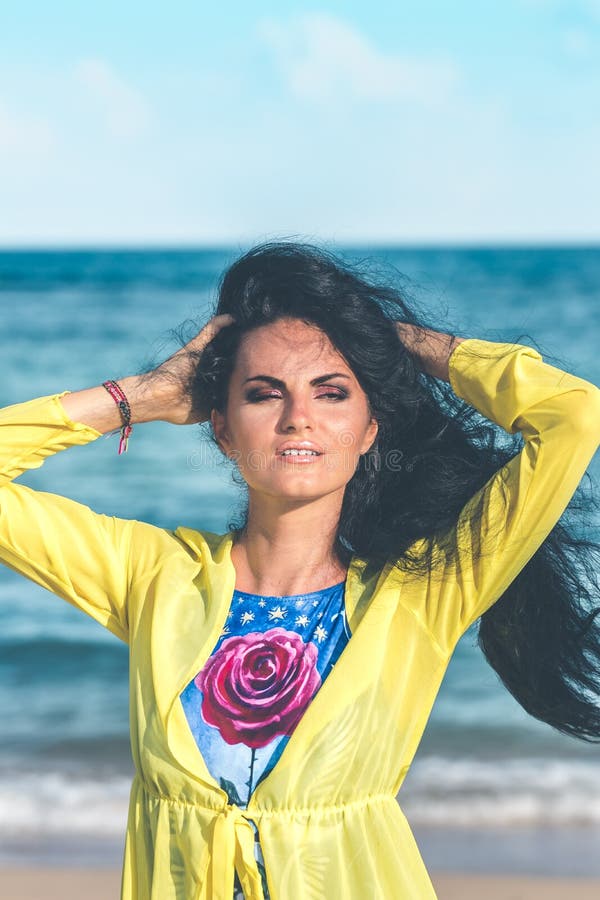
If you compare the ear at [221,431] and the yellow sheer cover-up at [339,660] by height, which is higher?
the ear at [221,431]

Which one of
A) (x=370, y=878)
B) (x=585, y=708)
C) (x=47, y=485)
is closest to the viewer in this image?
(x=370, y=878)

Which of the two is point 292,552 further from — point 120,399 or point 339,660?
point 120,399

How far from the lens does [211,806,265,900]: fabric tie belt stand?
2.30 meters

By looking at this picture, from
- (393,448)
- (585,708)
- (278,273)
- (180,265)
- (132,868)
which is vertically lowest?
(180,265)

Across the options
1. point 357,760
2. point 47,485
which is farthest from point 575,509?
point 47,485

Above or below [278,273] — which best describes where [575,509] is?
below

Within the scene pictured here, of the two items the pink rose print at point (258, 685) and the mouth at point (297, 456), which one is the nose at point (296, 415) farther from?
the pink rose print at point (258, 685)

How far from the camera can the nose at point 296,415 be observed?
95.7 inches

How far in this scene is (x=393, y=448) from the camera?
8.92ft

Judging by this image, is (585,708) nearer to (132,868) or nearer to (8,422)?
(132,868)

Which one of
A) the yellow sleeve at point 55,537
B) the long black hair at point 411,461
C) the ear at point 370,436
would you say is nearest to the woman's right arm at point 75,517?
the yellow sleeve at point 55,537

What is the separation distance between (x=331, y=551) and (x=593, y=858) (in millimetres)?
3089

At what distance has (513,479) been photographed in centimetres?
241

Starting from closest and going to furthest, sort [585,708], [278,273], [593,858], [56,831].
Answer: [278,273], [585,708], [593,858], [56,831]
